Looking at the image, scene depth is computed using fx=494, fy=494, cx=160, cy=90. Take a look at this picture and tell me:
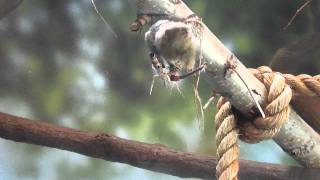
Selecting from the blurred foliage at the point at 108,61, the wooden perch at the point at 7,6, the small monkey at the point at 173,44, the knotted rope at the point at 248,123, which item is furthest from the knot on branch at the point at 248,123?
the wooden perch at the point at 7,6

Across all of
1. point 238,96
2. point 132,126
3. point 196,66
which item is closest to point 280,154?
point 132,126

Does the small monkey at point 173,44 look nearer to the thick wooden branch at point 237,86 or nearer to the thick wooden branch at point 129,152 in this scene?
the thick wooden branch at point 237,86

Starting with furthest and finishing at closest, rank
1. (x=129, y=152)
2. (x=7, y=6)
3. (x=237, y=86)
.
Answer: (x=7, y=6)
(x=129, y=152)
(x=237, y=86)

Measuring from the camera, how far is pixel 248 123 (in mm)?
645

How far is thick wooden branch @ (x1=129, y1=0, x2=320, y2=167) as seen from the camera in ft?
1.62

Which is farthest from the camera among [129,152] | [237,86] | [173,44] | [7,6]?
[7,6]

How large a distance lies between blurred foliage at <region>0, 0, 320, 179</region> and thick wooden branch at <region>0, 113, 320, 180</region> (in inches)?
2.9

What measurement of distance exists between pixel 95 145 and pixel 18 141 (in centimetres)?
21

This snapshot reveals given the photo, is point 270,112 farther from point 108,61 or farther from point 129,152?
point 108,61

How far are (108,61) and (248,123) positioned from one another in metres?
0.63

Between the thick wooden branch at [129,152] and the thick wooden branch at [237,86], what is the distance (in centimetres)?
10

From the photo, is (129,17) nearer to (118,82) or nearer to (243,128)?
(118,82)

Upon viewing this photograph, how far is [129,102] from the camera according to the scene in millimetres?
1205

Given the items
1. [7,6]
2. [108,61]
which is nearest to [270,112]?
[108,61]
